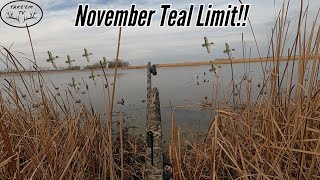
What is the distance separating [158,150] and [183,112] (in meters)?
6.04

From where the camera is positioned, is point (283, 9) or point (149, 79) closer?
point (149, 79)

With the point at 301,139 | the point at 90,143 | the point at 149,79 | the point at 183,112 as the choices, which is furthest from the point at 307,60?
the point at 183,112

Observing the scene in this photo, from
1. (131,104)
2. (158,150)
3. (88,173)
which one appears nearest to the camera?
(158,150)

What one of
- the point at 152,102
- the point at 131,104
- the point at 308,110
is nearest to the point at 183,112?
the point at 131,104

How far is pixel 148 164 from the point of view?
111 cm

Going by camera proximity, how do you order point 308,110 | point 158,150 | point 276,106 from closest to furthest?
point 158,150, point 308,110, point 276,106

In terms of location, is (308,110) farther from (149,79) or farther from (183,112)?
(183,112)

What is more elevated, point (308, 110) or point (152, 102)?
point (152, 102)

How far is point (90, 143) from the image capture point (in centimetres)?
248

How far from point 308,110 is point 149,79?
99 cm

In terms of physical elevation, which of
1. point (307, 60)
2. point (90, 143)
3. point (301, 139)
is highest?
point (307, 60)

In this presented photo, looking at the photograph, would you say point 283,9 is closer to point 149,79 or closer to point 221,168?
point 149,79

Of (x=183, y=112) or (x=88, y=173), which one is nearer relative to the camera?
(x=88, y=173)

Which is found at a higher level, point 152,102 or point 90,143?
point 152,102
